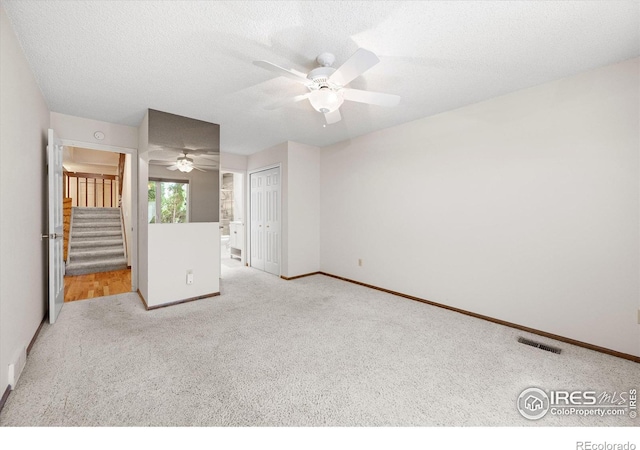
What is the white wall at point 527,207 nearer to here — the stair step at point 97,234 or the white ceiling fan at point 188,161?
the white ceiling fan at point 188,161

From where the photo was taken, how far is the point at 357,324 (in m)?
2.82

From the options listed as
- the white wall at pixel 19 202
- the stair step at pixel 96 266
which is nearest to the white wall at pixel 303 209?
the white wall at pixel 19 202

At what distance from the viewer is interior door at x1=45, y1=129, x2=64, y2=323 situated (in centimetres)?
268

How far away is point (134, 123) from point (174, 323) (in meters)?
2.80

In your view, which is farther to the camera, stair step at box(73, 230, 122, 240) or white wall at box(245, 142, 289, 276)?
stair step at box(73, 230, 122, 240)

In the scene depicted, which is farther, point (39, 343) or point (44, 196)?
point (44, 196)

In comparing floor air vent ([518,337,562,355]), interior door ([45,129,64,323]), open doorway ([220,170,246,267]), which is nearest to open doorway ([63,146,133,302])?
interior door ([45,129,64,323])

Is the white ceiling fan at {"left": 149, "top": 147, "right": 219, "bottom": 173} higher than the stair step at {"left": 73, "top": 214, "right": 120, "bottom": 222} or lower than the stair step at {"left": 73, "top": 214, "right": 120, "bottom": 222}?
higher

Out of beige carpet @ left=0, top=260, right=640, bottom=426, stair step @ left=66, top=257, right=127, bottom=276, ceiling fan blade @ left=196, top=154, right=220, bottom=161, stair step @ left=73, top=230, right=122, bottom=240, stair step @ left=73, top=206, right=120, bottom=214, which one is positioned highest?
ceiling fan blade @ left=196, top=154, right=220, bottom=161

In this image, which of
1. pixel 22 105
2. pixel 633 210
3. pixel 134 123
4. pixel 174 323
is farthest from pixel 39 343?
pixel 633 210

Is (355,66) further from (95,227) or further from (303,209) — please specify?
(95,227)

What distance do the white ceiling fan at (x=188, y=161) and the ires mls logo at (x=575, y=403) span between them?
3.88m
